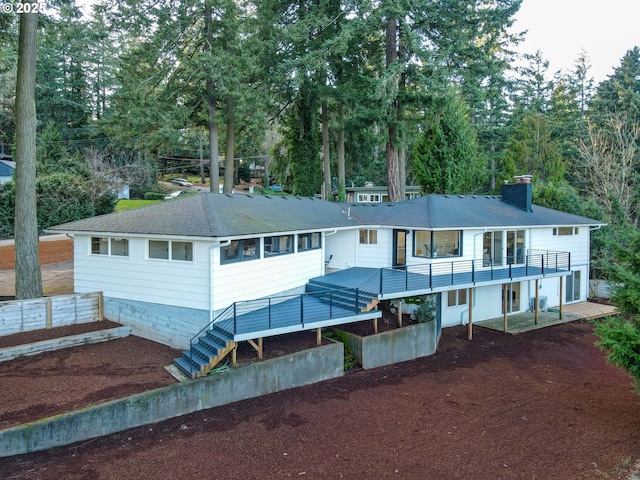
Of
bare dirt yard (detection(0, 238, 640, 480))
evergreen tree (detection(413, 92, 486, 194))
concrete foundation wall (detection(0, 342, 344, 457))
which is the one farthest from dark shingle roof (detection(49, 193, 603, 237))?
evergreen tree (detection(413, 92, 486, 194))

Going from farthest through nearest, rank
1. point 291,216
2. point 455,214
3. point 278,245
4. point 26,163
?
point 455,214 < point 291,216 < point 278,245 < point 26,163

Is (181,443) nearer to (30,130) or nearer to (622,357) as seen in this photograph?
(622,357)

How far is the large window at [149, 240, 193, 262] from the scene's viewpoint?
11008mm

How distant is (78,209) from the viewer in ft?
83.4

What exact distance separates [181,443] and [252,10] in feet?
80.6

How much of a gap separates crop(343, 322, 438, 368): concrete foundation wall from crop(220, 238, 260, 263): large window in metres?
3.67

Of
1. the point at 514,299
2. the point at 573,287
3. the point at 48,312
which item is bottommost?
the point at 514,299

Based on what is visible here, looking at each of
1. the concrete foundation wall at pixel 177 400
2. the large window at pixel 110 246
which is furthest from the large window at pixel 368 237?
the large window at pixel 110 246

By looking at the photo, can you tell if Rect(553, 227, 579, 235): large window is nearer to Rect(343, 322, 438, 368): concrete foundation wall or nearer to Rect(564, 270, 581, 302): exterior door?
Rect(564, 270, 581, 302): exterior door

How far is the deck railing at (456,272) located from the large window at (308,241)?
7.39 ft

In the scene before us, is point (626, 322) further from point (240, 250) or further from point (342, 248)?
point (342, 248)

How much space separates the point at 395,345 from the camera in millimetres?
12656

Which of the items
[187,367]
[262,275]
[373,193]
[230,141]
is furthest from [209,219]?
[373,193]

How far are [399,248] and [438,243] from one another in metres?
1.55
